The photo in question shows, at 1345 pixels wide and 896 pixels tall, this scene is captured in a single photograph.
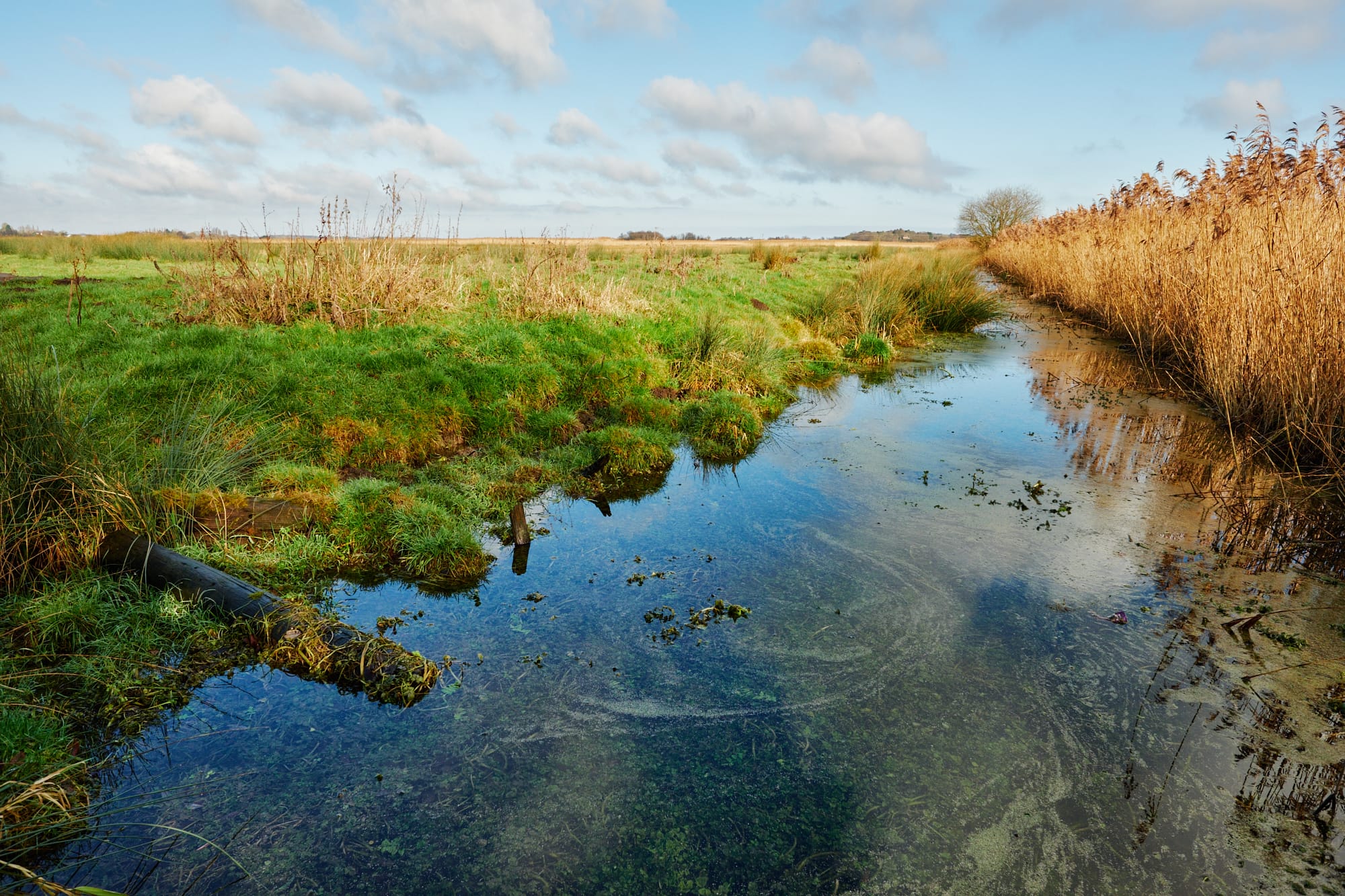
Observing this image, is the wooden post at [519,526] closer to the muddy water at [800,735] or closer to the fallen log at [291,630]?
the muddy water at [800,735]

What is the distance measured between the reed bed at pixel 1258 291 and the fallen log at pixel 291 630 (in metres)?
6.95

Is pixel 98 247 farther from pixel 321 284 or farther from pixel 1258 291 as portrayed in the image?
pixel 1258 291

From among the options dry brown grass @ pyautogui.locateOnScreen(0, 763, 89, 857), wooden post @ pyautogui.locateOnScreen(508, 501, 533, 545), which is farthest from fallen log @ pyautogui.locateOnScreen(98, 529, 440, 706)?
wooden post @ pyautogui.locateOnScreen(508, 501, 533, 545)

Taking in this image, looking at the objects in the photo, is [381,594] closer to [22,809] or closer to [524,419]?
[22,809]

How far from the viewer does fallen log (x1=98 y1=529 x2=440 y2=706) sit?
3430 millimetres

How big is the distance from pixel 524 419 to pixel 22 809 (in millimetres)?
5210

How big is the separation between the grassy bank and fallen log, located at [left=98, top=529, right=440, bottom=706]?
13 centimetres

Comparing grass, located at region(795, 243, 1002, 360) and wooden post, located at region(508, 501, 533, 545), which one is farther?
grass, located at region(795, 243, 1002, 360)

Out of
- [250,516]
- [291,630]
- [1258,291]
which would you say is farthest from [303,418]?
[1258,291]

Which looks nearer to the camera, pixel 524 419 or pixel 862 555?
pixel 862 555

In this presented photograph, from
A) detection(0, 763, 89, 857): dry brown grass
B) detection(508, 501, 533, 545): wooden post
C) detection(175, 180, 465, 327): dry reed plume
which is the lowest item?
detection(0, 763, 89, 857): dry brown grass

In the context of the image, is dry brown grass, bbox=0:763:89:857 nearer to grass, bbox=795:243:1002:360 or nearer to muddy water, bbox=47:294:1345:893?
muddy water, bbox=47:294:1345:893

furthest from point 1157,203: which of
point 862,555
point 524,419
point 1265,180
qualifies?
point 524,419

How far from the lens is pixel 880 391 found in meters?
10.1
